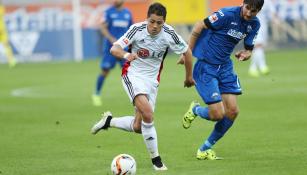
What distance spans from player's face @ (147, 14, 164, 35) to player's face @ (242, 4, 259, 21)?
4.25 feet

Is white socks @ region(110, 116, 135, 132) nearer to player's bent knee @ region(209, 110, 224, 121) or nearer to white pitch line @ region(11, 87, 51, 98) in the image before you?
player's bent knee @ region(209, 110, 224, 121)

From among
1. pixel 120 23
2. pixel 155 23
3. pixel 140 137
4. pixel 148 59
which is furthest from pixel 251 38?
pixel 120 23

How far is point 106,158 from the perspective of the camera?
11398 millimetres

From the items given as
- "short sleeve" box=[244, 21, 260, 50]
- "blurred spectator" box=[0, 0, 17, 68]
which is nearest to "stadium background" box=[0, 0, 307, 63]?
"blurred spectator" box=[0, 0, 17, 68]

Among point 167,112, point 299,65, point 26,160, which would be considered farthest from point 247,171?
point 299,65

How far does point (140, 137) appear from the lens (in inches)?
541

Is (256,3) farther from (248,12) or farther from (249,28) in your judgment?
(249,28)

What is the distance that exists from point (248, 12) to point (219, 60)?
94 centimetres

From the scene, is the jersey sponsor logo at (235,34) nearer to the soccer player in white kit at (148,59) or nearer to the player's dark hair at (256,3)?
the player's dark hair at (256,3)

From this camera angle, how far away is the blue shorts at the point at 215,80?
11.4 m

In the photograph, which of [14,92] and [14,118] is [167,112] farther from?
[14,92]

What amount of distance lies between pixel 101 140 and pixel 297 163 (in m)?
3.91

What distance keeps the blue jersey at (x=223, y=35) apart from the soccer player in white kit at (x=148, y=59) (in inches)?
32.4

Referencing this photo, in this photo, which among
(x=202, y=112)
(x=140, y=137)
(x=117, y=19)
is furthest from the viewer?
(x=117, y=19)
